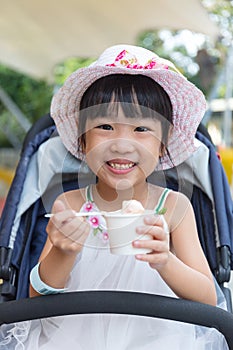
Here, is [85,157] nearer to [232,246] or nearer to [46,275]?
[46,275]

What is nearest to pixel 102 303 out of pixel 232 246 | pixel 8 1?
pixel 232 246

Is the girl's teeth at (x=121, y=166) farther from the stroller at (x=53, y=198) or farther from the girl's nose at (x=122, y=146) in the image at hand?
the stroller at (x=53, y=198)

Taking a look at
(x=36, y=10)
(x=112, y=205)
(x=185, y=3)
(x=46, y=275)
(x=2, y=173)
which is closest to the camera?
(x=46, y=275)

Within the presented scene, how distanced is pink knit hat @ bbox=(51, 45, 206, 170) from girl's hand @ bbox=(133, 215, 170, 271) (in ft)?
1.33

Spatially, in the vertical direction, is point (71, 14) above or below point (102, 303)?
above

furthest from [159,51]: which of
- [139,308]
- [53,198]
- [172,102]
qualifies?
[139,308]

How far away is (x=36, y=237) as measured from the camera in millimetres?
1784

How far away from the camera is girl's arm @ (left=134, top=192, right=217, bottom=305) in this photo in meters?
1.09

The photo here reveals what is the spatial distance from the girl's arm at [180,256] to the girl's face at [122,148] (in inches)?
6.4

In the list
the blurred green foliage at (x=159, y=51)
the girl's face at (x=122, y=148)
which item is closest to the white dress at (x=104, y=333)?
the girl's face at (x=122, y=148)

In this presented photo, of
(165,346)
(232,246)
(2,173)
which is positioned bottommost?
(165,346)

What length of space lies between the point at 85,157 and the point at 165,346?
50 centimetres

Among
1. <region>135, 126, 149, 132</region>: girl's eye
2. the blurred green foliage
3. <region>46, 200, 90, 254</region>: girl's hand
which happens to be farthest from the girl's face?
the blurred green foliage

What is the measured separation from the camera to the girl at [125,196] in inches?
50.7
